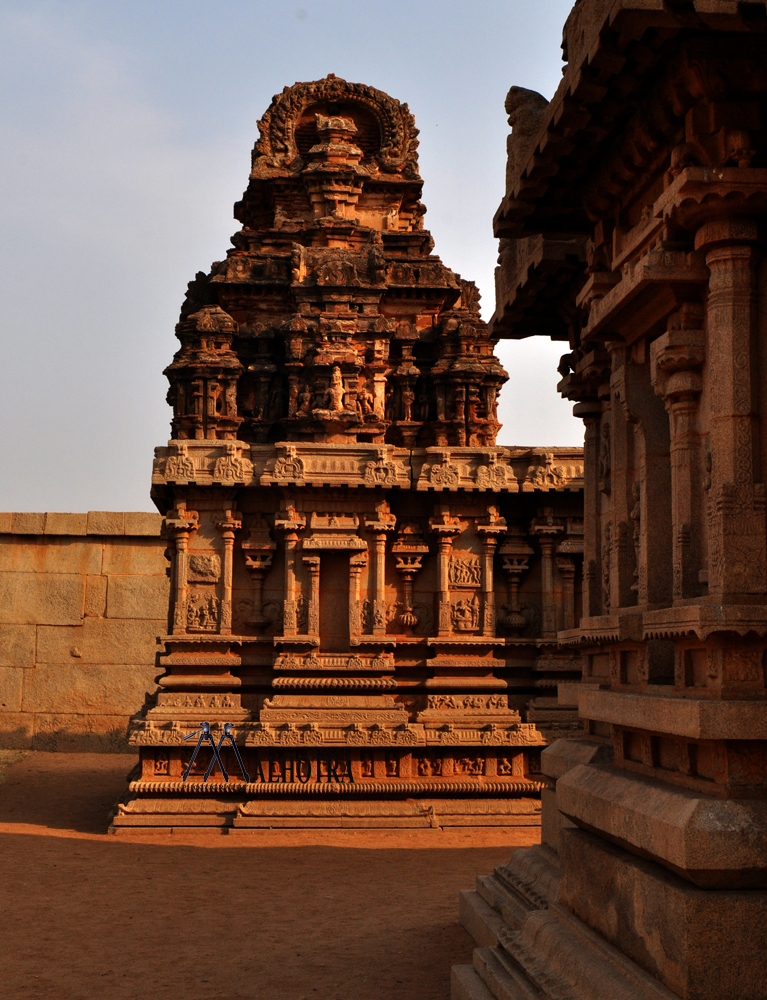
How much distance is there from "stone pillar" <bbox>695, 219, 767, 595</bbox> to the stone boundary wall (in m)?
21.0

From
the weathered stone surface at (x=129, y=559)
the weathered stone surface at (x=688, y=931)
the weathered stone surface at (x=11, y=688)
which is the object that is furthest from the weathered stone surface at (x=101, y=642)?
→ the weathered stone surface at (x=688, y=931)

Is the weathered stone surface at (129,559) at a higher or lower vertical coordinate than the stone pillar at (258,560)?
higher

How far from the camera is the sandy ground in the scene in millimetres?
7984

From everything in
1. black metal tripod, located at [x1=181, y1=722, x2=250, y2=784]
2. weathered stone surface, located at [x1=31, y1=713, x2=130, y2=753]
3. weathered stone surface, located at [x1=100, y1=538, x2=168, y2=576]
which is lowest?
weathered stone surface, located at [x1=31, y1=713, x2=130, y2=753]

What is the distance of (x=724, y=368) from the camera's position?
16.9ft

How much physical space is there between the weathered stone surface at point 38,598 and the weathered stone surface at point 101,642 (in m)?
0.30

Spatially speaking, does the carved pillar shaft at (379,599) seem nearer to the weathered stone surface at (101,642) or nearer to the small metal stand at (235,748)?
the small metal stand at (235,748)

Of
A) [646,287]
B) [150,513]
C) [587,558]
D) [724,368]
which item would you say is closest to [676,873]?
[724,368]

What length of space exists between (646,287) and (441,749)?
33.7 ft

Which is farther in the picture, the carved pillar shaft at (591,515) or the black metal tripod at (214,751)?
the black metal tripod at (214,751)

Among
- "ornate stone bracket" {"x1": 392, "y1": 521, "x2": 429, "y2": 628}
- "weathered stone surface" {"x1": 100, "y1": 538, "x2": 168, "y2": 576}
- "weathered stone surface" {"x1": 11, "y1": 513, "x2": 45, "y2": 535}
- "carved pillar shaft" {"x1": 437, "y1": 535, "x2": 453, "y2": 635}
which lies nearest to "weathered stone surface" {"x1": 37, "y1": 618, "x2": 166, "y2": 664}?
"weathered stone surface" {"x1": 100, "y1": 538, "x2": 168, "y2": 576}

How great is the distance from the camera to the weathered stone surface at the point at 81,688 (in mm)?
25000

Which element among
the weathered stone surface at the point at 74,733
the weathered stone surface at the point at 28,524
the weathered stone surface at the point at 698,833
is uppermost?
the weathered stone surface at the point at 28,524

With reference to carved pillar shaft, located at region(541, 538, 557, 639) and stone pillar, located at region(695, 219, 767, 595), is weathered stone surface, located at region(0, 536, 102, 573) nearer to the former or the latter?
carved pillar shaft, located at region(541, 538, 557, 639)
